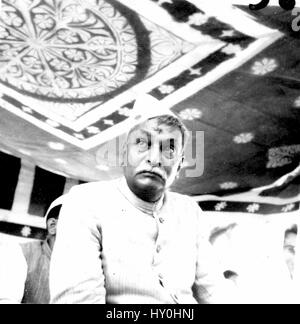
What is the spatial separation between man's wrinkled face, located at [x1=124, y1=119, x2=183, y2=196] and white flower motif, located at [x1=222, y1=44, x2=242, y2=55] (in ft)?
1.22

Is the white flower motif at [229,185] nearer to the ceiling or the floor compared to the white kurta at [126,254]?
nearer to the ceiling

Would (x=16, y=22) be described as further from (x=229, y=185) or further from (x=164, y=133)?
(x=229, y=185)

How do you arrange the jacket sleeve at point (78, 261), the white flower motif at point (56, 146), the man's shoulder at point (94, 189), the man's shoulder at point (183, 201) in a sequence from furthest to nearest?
the white flower motif at point (56, 146), the man's shoulder at point (183, 201), the man's shoulder at point (94, 189), the jacket sleeve at point (78, 261)

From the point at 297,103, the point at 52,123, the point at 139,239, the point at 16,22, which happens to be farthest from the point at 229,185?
the point at 16,22

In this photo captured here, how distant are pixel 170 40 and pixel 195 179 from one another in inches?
16.5

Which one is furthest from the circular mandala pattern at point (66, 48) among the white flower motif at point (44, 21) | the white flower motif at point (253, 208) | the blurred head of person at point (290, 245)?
the blurred head of person at point (290, 245)

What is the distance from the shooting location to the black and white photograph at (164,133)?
1285 millimetres

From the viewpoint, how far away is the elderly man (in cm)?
112

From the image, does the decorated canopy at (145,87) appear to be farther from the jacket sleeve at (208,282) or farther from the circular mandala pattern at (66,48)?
the jacket sleeve at (208,282)

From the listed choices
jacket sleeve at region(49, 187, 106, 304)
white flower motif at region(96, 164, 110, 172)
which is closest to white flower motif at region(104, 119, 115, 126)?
white flower motif at region(96, 164, 110, 172)

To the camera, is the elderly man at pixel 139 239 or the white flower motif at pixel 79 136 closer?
the elderly man at pixel 139 239
